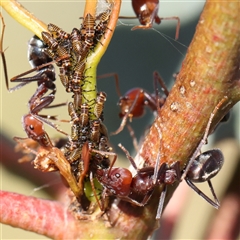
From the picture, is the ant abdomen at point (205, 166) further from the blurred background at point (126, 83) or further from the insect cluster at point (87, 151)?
the blurred background at point (126, 83)

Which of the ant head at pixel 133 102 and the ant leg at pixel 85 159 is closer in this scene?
the ant leg at pixel 85 159

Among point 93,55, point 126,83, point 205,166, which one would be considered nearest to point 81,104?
point 93,55

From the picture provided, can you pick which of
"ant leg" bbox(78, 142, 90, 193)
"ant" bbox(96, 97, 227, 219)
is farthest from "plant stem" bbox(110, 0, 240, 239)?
"ant leg" bbox(78, 142, 90, 193)

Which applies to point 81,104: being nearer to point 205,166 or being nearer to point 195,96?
point 195,96

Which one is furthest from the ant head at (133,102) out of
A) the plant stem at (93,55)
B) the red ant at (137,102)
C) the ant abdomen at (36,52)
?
the plant stem at (93,55)

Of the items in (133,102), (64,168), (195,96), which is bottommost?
(64,168)

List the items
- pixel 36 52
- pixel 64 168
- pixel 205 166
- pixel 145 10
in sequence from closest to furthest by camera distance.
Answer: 1. pixel 64 168
2. pixel 205 166
3. pixel 36 52
4. pixel 145 10

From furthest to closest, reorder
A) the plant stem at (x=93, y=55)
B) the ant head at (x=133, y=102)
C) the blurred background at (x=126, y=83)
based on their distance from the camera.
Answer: the ant head at (x=133, y=102), the blurred background at (x=126, y=83), the plant stem at (x=93, y=55)

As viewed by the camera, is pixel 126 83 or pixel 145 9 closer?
pixel 145 9

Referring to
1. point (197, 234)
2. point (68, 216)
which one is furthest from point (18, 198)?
point (197, 234)

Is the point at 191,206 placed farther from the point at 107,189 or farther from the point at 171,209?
the point at 107,189
